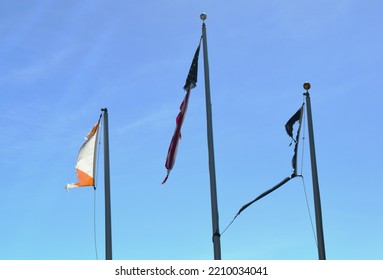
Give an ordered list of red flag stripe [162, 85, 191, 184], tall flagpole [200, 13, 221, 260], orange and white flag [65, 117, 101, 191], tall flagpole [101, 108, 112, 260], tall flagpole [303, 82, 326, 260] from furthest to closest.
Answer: orange and white flag [65, 117, 101, 191] < red flag stripe [162, 85, 191, 184] < tall flagpole [101, 108, 112, 260] < tall flagpole [303, 82, 326, 260] < tall flagpole [200, 13, 221, 260]

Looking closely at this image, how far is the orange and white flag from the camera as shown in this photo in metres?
23.3

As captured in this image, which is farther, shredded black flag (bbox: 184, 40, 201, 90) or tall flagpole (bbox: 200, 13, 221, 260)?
shredded black flag (bbox: 184, 40, 201, 90)

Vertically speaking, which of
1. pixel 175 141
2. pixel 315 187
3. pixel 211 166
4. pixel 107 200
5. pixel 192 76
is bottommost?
pixel 315 187

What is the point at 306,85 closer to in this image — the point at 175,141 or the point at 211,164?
the point at 211,164

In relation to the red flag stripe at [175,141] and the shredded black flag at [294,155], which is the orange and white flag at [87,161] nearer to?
the red flag stripe at [175,141]

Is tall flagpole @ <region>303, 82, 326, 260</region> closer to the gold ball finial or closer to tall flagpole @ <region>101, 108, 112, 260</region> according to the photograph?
the gold ball finial

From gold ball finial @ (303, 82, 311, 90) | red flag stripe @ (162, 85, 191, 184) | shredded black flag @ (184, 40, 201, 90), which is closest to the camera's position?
red flag stripe @ (162, 85, 191, 184)

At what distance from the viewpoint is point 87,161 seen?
2366 centimetres

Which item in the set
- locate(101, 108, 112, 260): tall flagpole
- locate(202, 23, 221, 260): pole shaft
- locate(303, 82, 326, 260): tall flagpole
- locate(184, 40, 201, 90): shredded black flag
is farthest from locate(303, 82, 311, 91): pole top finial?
locate(101, 108, 112, 260): tall flagpole

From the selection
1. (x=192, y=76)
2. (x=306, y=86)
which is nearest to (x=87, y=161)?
(x=192, y=76)

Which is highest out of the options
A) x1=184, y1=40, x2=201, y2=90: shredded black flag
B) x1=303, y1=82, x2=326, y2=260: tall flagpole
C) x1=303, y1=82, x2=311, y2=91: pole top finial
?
x1=184, y1=40, x2=201, y2=90: shredded black flag
